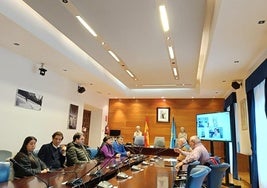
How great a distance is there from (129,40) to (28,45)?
2.06 metres

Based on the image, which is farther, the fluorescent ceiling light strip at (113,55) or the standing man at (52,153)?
the fluorescent ceiling light strip at (113,55)

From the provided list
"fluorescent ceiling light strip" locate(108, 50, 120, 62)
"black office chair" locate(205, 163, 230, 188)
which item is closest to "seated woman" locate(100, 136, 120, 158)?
"fluorescent ceiling light strip" locate(108, 50, 120, 62)

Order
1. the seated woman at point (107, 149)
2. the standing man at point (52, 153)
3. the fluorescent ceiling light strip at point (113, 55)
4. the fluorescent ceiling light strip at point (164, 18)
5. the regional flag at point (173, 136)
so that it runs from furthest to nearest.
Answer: the regional flag at point (173, 136), the fluorescent ceiling light strip at point (113, 55), the seated woman at point (107, 149), the standing man at point (52, 153), the fluorescent ceiling light strip at point (164, 18)

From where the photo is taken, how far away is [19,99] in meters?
5.38

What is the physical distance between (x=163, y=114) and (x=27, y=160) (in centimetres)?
793

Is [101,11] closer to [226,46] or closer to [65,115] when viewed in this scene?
[226,46]

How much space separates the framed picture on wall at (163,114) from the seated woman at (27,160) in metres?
7.49

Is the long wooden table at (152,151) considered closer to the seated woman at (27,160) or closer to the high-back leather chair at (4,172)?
the seated woman at (27,160)

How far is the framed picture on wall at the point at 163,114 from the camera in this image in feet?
35.1

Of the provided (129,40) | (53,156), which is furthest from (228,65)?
(53,156)

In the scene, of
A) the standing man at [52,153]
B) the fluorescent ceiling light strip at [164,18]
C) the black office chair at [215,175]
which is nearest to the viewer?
the black office chair at [215,175]

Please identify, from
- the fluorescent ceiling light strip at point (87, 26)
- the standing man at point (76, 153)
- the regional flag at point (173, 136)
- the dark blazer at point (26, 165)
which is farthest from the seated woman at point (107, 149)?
the regional flag at point (173, 136)

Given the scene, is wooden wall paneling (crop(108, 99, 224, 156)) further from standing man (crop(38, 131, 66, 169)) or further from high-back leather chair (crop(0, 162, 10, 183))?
high-back leather chair (crop(0, 162, 10, 183))

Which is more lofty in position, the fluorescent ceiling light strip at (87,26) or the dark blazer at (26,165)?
the fluorescent ceiling light strip at (87,26)
